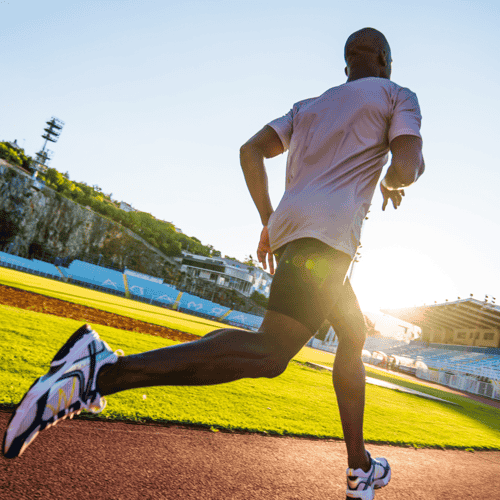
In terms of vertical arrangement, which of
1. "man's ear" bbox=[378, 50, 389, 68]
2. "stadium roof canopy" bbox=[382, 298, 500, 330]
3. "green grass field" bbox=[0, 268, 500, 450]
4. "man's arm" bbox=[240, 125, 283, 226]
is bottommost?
"green grass field" bbox=[0, 268, 500, 450]

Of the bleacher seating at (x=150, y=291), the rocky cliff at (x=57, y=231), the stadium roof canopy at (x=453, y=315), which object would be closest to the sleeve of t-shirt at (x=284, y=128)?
the stadium roof canopy at (x=453, y=315)

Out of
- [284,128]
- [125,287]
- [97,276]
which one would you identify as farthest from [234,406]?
[97,276]

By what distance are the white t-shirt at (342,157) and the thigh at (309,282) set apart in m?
0.06

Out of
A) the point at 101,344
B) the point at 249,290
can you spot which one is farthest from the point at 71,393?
the point at 249,290

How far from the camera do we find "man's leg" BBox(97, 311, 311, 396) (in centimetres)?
113

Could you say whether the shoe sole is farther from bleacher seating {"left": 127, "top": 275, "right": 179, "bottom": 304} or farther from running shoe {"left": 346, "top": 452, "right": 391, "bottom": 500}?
bleacher seating {"left": 127, "top": 275, "right": 179, "bottom": 304}

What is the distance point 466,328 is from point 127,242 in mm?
51741

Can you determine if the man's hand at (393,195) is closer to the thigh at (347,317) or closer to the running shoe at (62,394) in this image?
the thigh at (347,317)

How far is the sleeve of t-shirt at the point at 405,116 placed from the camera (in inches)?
58.3

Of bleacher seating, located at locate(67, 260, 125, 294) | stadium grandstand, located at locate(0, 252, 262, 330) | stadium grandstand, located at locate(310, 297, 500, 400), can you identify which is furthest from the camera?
bleacher seating, located at locate(67, 260, 125, 294)

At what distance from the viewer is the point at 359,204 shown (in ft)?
4.96

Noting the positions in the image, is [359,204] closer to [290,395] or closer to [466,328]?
[290,395]

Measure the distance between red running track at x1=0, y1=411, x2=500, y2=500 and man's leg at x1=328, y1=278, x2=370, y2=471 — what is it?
15.8 inches

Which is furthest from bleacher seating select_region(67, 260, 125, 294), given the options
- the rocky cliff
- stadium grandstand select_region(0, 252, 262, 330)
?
the rocky cliff
